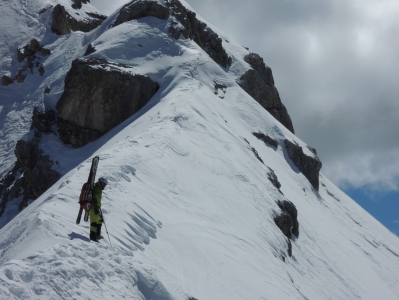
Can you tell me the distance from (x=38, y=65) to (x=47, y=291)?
45.5m

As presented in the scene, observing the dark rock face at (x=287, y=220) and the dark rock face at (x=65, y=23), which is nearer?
the dark rock face at (x=287, y=220)

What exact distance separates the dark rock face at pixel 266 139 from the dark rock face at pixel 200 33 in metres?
11.9

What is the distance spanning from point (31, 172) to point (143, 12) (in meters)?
17.4

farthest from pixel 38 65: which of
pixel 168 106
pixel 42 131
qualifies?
pixel 168 106

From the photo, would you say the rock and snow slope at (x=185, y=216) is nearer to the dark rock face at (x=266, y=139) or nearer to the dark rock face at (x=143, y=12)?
the dark rock face at (x=266, y=139)

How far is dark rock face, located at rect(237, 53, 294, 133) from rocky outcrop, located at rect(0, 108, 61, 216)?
18.7m

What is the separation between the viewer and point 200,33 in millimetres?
46031

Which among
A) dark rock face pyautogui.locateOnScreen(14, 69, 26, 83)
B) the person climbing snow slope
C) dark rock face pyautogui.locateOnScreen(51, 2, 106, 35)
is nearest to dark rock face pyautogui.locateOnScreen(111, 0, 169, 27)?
dark rock face pyautogui.locateOnScreen(14, 69, 26, 83)

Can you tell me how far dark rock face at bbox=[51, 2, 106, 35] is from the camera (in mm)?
53688

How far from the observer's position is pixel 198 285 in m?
10.4

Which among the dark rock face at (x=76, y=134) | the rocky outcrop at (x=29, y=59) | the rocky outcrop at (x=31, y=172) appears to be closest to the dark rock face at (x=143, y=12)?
the rocky outcrop at (x=31, y=172)

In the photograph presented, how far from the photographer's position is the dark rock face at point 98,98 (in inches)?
1224

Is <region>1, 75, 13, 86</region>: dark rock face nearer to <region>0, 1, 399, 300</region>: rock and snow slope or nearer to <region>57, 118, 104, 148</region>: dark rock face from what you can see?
<region>0, 1, 399, 300</region>: rock and snow slope

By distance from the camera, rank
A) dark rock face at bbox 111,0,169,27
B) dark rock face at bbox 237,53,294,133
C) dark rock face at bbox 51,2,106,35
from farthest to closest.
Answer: dark rock face at bbox 51,2,106,35 < dark rock face at bbox 237,53,294,133 < dark rock face at bbox 111,0,169,27
